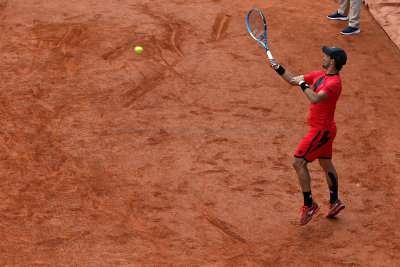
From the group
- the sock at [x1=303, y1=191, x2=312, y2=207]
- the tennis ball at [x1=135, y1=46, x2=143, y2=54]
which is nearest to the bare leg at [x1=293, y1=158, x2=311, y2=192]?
the sock at [x1=303, y1=191, x2=312, y2=207]

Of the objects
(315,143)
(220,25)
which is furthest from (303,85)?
(220,25)

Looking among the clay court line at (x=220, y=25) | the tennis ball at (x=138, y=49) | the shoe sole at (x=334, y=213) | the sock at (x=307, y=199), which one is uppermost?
the sock at (x=307, y=199)

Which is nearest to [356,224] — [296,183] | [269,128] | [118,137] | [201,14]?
[296,183]

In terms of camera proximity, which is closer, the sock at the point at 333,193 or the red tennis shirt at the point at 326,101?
the red tennis shirt at the point at 326,101

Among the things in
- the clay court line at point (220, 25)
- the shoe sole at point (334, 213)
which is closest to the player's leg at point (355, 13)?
the clay court line at point (220, 25)

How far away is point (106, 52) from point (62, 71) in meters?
1.15

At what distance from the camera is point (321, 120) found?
6.80 meters

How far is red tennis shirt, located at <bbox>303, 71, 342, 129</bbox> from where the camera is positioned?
21.6 ft

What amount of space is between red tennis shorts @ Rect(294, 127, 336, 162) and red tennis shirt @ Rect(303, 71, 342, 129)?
0.25ft

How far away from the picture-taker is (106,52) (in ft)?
38.2

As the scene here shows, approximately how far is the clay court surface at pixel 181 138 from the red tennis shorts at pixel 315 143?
3.26 feet

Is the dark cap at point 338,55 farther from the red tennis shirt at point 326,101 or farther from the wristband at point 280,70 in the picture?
the wristband at point 280,70

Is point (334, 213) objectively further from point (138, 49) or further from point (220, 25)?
point (220, 25)

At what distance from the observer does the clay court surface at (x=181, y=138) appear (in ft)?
22.5
